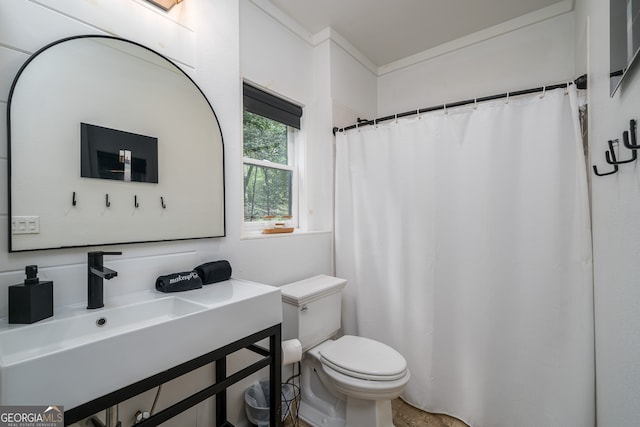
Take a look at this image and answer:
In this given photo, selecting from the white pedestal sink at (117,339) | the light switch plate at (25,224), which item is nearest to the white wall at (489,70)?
the white pedestal sink at (117,339)

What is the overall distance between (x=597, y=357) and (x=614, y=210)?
30.8 inches

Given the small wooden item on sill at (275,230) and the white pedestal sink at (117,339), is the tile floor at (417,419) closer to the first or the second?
the white pedestal sink at (117,339)

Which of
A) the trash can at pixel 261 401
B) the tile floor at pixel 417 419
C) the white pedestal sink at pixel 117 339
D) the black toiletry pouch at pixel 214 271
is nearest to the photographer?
the white pedestal sink at pixel 117 339

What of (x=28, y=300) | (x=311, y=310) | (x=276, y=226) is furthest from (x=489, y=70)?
(x=28, y=300)

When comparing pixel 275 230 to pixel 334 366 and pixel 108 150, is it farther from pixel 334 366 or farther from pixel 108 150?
pixel 108 150

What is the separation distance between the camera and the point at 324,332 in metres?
1.68

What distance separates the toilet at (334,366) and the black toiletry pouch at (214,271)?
0.36m

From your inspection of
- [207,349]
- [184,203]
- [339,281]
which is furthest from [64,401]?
[339,281]

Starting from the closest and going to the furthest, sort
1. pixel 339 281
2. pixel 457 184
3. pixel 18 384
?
pixel 18 384 → pixel 457 184 → pixel 339 281

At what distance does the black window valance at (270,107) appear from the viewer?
1742 mm

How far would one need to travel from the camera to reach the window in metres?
1.80

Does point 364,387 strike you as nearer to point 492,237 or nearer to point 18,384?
point 492,237

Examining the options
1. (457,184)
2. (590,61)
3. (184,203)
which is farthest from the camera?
(457,184)

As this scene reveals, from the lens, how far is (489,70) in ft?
6.88
